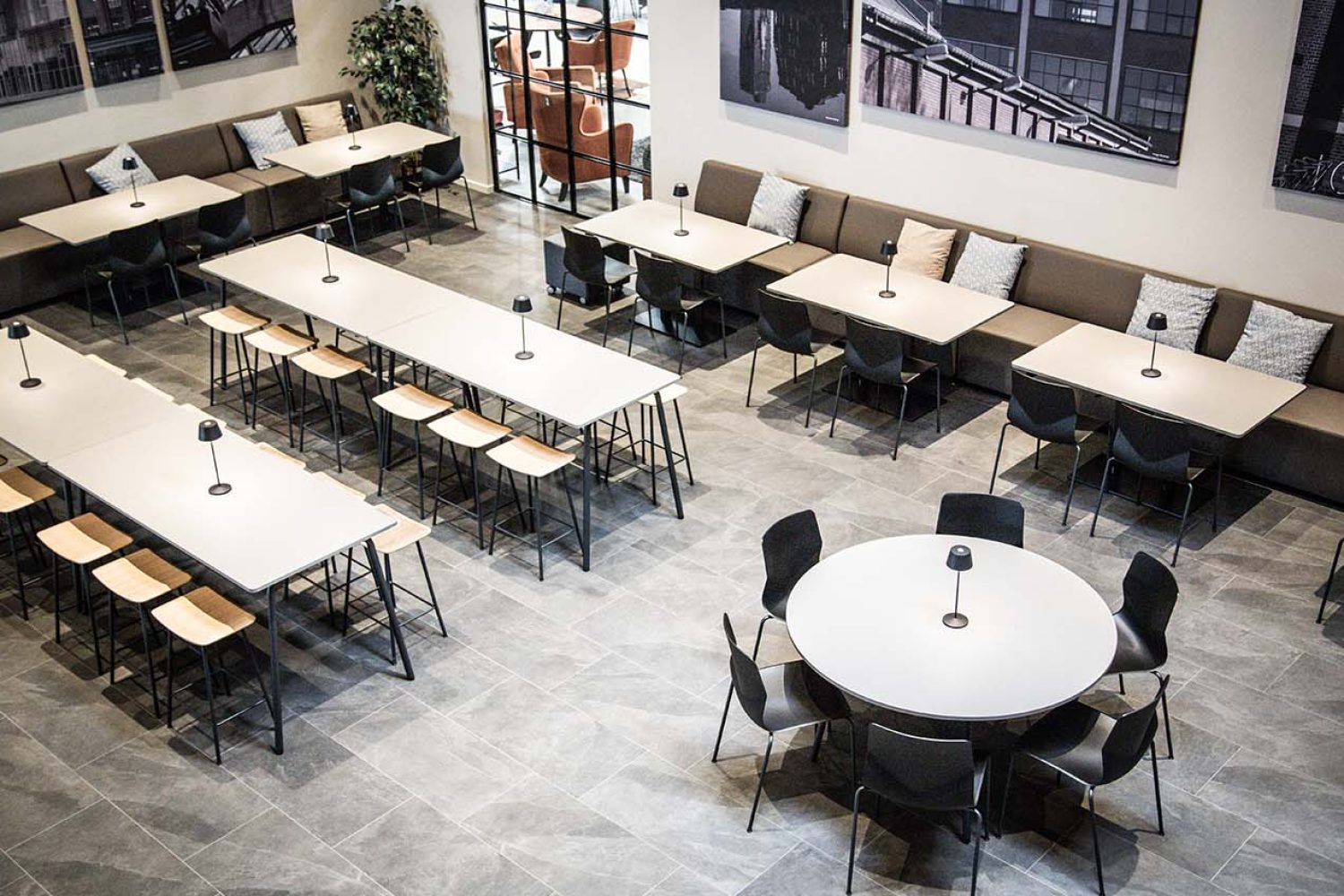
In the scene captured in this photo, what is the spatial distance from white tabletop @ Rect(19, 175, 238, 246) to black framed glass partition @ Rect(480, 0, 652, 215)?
8.64 feet

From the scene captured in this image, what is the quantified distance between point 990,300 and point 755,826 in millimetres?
4171

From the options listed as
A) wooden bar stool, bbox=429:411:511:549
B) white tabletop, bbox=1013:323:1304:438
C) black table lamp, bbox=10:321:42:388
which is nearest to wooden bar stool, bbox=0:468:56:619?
black table lamp, bbox=10:321:42:388

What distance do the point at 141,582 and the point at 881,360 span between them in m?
4.28

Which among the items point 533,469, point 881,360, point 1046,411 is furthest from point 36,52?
point 1046,411

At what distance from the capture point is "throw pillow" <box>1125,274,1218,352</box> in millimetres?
8086

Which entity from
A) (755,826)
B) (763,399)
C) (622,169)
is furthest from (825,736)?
(622,169)

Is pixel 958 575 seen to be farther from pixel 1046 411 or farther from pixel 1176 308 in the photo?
pixel 1176 308

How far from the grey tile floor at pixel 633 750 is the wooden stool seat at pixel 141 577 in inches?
22.7

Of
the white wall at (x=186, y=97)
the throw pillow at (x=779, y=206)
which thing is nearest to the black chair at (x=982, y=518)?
the throw pillow at (x=779, y=206)

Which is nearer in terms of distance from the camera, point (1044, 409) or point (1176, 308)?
point (1044, 409)

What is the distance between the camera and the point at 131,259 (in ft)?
33.0

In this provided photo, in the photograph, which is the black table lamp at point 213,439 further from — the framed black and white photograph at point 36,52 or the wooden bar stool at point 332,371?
the framed black and white photograph at point 36,52

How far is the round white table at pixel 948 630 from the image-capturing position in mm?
5129

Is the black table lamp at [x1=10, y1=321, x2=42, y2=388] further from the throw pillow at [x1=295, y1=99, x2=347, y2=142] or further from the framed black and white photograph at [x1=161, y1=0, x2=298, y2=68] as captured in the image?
the throw pillow at [x1=295, y1=99, x2=347, y2=142]
